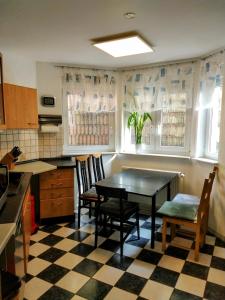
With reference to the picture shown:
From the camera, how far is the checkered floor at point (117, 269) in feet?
6.56

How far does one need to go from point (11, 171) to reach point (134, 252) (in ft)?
5.64

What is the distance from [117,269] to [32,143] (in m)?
2.14

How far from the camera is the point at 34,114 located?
3.12 meters

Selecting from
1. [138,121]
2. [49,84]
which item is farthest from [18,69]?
[138,121]

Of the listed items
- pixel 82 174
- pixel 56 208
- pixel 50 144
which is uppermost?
pixel 50 144

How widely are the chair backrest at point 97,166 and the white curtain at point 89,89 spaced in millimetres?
782

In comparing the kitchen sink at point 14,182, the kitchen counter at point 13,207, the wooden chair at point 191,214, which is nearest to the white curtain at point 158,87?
the wooden chair at point 191,214

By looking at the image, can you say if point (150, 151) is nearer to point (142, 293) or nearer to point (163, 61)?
point (163, 61)

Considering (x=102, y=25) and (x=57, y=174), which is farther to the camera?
(x=57, y=174)

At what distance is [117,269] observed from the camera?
90.7 inches

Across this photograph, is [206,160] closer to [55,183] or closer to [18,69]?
[55,183]

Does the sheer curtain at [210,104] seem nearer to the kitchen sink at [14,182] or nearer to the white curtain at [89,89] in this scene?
the white curtain at [89,89]

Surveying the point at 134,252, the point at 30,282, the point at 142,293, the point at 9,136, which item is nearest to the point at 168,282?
the point at 142,293

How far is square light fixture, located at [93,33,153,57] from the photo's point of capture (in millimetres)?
2369
